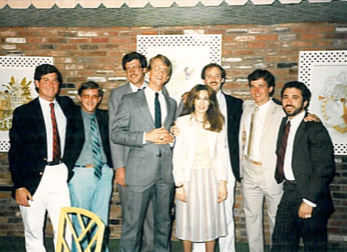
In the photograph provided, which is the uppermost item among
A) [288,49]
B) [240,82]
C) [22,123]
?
[288,49]

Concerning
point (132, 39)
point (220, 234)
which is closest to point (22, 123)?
point (132, 39)

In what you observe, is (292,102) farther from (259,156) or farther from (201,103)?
(201,103)

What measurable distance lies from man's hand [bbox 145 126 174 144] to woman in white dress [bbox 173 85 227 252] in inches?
4.0

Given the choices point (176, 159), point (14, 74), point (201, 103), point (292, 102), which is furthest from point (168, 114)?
point (14, 74)

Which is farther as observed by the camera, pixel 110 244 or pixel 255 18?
pixel 110 244

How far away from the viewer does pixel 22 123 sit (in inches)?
130

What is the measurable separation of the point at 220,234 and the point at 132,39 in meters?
2.29

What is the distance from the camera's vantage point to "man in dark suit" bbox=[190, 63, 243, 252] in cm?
327

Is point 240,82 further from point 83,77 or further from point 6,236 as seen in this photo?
point 6,236

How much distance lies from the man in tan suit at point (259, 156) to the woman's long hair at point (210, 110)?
275mm

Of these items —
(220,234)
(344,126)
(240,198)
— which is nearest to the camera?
(220,234)

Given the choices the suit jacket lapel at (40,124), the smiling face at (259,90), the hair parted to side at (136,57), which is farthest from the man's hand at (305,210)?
the suit jacket lapel at (40,124)

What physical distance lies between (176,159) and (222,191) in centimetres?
57

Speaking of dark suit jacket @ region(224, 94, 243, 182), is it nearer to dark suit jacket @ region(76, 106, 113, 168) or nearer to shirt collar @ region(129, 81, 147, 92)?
shirt collar @ region(129, 81, 147, 92)
